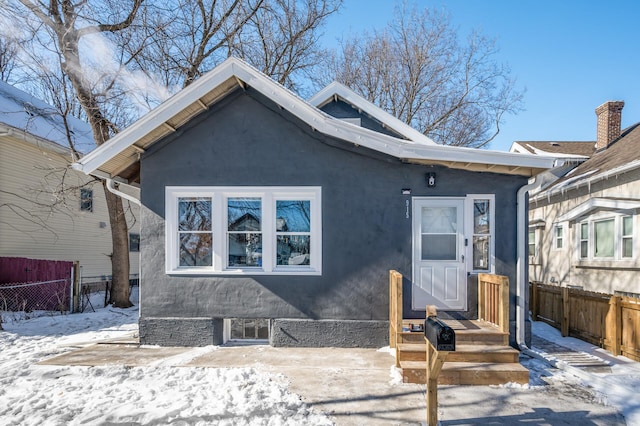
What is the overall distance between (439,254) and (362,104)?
4.69 meters

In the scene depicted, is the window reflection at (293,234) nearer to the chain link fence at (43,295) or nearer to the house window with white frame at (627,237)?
the chain link fence at (43,295)

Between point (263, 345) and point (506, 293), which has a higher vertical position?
point (506, 293)

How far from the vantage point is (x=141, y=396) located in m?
4.24

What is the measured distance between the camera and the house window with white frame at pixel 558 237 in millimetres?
10993

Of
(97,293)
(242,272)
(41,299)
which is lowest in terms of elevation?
(97,293)

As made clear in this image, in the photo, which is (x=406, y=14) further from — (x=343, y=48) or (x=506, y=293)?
(x=506, y=293)

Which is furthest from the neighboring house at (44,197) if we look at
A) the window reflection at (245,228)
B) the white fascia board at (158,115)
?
the window reflection at (245,228)

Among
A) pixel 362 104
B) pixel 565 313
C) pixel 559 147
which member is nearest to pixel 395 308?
pixel 565 313

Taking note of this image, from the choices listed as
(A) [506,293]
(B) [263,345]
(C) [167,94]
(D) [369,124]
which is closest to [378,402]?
(A) [506,293]

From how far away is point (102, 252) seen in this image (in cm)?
1374

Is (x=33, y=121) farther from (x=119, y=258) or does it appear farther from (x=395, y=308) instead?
(x=395, y=308)

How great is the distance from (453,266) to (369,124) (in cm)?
463

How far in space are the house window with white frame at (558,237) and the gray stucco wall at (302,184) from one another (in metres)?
6.38

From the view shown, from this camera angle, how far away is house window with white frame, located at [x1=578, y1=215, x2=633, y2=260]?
331 inches
